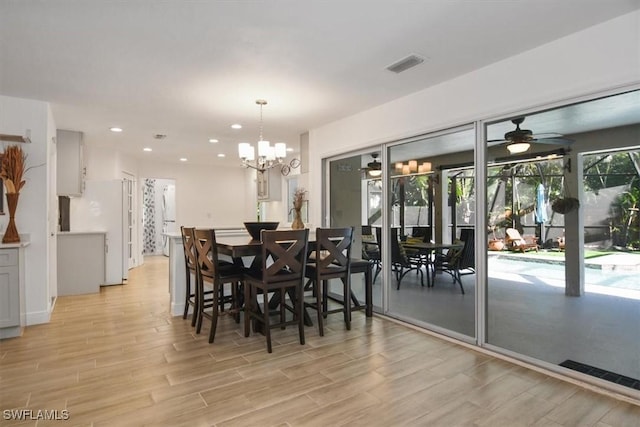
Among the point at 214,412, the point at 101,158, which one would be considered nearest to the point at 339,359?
the point at 214,412

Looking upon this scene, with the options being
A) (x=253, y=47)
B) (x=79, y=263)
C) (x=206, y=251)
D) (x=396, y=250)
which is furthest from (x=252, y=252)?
(x=79, y=263)

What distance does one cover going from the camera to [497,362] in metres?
2.85

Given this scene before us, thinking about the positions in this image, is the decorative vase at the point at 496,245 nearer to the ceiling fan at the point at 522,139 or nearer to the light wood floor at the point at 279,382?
the ceiling fan at the point at 522,139

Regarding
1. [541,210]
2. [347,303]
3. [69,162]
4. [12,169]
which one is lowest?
[347,303]

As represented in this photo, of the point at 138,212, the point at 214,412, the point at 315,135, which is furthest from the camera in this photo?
the point at 138,212

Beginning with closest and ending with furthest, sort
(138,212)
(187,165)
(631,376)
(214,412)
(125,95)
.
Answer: (214,412)
(631,376)
(125,95)
(138,212)
(187,165)

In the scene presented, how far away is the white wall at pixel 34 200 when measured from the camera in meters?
3.83

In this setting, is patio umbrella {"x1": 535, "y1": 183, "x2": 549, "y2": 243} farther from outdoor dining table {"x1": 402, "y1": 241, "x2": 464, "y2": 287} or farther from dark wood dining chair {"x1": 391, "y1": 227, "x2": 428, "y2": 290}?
dark wood dining chair {"x1": 391, "y1": 227, "x2": 428, "y2": 290}

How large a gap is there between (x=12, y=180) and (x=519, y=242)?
482 cm

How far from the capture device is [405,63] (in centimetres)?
308

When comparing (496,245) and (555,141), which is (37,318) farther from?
(555,141)

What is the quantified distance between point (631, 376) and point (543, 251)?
997 millimetres

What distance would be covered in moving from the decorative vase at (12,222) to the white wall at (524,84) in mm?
3721

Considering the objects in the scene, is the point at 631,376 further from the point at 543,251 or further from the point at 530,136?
the point at 530,136
